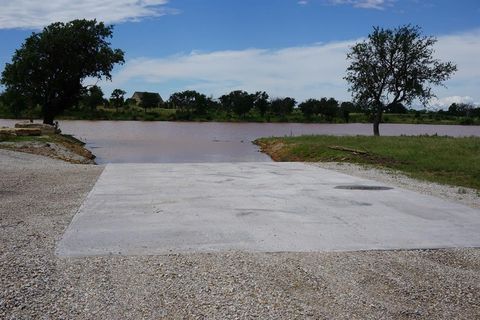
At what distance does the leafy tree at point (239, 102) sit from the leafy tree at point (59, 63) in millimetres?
52435

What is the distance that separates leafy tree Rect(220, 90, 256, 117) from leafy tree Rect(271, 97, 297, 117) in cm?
525

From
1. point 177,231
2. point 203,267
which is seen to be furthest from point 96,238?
point 203,267

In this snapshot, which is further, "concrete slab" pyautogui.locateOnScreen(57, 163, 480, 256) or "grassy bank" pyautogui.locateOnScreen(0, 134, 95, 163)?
"grassy bank" pyautogui.locateOnScreen(0, 134, 95, 163)

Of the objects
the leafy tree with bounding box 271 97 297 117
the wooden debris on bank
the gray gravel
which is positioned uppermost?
the leafy tree with bounding box 271 97 297 117

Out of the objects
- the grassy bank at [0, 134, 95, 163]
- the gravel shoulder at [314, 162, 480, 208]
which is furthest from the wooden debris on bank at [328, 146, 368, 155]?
the grassy bank at [0, 134, 95, 163]

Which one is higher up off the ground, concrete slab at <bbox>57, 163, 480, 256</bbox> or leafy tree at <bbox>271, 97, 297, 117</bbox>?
leafy tree at <bbox>271, 97, 297, 117</bbox>

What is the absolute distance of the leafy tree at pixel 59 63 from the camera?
35938 millimetres

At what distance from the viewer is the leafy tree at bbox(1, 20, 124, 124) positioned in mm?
35938

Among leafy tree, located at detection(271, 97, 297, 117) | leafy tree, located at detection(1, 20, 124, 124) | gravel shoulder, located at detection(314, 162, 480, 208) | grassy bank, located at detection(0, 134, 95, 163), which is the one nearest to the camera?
gravel shoulder, located at detection(314, 162, 480, 208)

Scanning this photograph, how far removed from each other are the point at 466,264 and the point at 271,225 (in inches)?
106

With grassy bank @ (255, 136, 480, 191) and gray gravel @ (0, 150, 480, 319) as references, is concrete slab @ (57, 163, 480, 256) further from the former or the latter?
grassy bank @ (255, 136, 480, 191)

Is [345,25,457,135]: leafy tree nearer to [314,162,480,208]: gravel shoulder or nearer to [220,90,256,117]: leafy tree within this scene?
[314,162,480,208]: gravel shoulder

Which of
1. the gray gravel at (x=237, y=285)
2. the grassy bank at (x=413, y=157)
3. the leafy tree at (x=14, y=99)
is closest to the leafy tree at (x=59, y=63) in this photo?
the leafy tree at (x=14, y=99)

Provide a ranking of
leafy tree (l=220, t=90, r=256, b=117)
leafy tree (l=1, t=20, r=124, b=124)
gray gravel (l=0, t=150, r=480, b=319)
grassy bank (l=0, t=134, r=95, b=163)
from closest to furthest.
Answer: gray gravel (l=0, t=150, r=480, b=319) → grassy bank (l=0, t=134, r=95, b=163) → leafy tree (l=1, t=20, r=124, b=124) → leafy tree (l=220, t=90, r=256, b=117)
